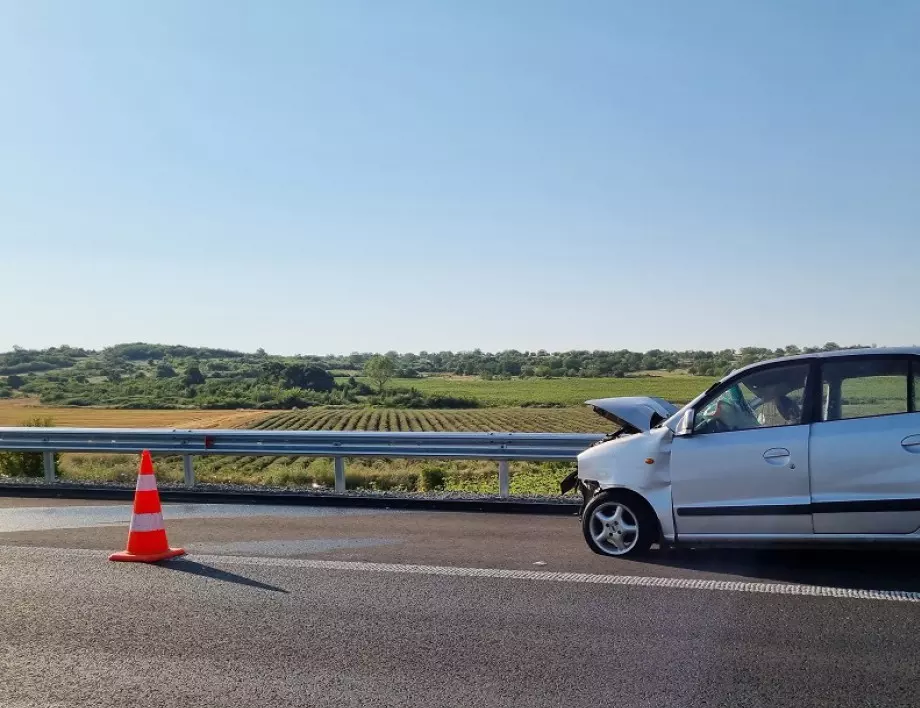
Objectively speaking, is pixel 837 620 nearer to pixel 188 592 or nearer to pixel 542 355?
pixel 188 592

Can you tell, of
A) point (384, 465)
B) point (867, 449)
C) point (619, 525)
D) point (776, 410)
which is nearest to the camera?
point (867, 449)

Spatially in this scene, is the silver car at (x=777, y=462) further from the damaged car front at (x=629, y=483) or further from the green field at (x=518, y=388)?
the green field at (x=518, y=388)

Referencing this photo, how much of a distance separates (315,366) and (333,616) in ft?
229

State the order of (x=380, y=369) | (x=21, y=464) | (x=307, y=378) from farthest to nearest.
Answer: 1. (x=380, y=369)
2. (x=307, y=378)
3. (x=21, y=464)

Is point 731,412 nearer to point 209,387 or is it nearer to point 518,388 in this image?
point 209,387

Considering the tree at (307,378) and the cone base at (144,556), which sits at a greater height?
the tree at (307,378)

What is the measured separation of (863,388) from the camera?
6.78 meters

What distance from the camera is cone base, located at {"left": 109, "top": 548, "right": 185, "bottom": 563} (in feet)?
26.2

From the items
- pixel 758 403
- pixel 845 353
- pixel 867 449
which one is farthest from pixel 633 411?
pixel 867 449

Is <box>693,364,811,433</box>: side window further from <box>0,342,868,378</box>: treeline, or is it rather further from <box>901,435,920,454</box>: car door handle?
<box>0,342,868,378</box>: treeline

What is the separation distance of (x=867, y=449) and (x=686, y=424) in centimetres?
137

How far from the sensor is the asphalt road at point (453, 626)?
15.1 ft

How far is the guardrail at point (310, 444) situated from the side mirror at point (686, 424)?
360cm

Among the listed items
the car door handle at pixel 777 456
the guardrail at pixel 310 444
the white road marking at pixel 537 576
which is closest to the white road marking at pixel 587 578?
the white road marking at pixel 537 576
